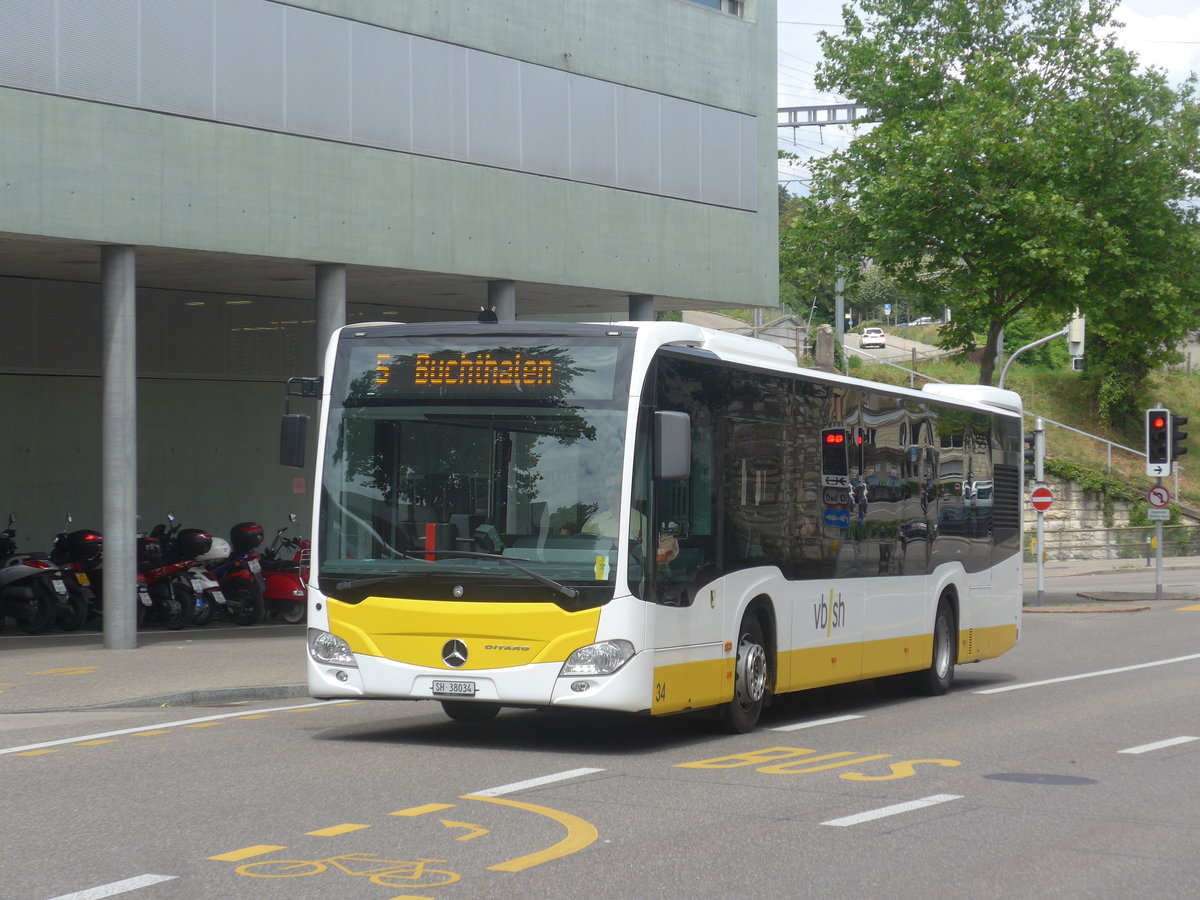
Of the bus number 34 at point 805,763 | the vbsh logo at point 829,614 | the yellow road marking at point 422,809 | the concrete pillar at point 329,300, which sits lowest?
the bus number 34 at point 805,763

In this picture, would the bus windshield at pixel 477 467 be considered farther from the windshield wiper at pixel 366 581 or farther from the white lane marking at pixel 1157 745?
the white lane marking at pixel 1157 745

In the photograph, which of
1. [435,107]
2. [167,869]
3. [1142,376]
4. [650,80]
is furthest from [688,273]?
[1142,376]

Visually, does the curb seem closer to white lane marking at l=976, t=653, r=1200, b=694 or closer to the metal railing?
white lane marking at l=976, t=653, r=1200, b=694

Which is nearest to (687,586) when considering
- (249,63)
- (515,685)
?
(515,685)

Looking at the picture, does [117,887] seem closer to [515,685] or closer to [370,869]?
[370,869]

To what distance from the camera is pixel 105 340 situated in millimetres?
20156

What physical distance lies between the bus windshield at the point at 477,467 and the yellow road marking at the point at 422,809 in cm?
235

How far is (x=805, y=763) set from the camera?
11.2 m

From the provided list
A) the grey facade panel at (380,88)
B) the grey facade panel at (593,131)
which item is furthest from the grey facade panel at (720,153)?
the grey facade panel at (380,88)

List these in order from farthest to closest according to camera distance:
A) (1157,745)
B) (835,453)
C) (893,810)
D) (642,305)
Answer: (642,305) < (835,453) < (1157,745) < (893,810)

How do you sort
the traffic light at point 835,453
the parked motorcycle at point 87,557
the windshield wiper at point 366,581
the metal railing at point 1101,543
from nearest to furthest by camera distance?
1. the windshield wiper at point 366,581
2. the traffic light at point 835,453
3. the parked motorcycle at point 87,557
4. the metal railing at point 1101,543

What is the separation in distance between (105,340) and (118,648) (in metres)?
3.63

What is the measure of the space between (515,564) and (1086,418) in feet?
177

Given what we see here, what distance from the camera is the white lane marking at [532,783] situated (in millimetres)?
9602
